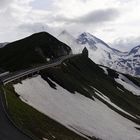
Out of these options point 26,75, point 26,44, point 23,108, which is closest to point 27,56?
point 26,44

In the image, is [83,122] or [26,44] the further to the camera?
[26,44]

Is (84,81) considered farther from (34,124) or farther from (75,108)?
(34,124)

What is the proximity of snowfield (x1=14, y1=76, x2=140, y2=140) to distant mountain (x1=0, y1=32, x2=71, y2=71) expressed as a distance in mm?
39136

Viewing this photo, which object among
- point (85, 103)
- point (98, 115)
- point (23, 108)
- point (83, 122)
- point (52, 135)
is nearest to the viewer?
point (52, 135)

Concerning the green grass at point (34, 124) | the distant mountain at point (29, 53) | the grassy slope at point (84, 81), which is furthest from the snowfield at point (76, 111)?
the distant mountain at point (29, 53)

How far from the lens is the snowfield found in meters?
79.3

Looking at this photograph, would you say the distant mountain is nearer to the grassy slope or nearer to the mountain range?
the mountain range

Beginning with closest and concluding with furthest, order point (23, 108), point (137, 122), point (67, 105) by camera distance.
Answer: point (23, 108)
point (67, 105)
point (137, 122)

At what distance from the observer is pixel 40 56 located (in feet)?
539

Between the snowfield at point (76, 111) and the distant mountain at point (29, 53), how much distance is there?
39.1 metres

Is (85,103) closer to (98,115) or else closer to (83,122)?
(98,115)

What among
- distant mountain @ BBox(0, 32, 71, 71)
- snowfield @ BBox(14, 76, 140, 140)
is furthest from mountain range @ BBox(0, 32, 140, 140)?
distant mountain @ BBox(0, 32, 71, 71)

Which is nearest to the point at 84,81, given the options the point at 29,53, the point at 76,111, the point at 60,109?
the point at 29,53

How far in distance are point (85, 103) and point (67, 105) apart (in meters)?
13.6
